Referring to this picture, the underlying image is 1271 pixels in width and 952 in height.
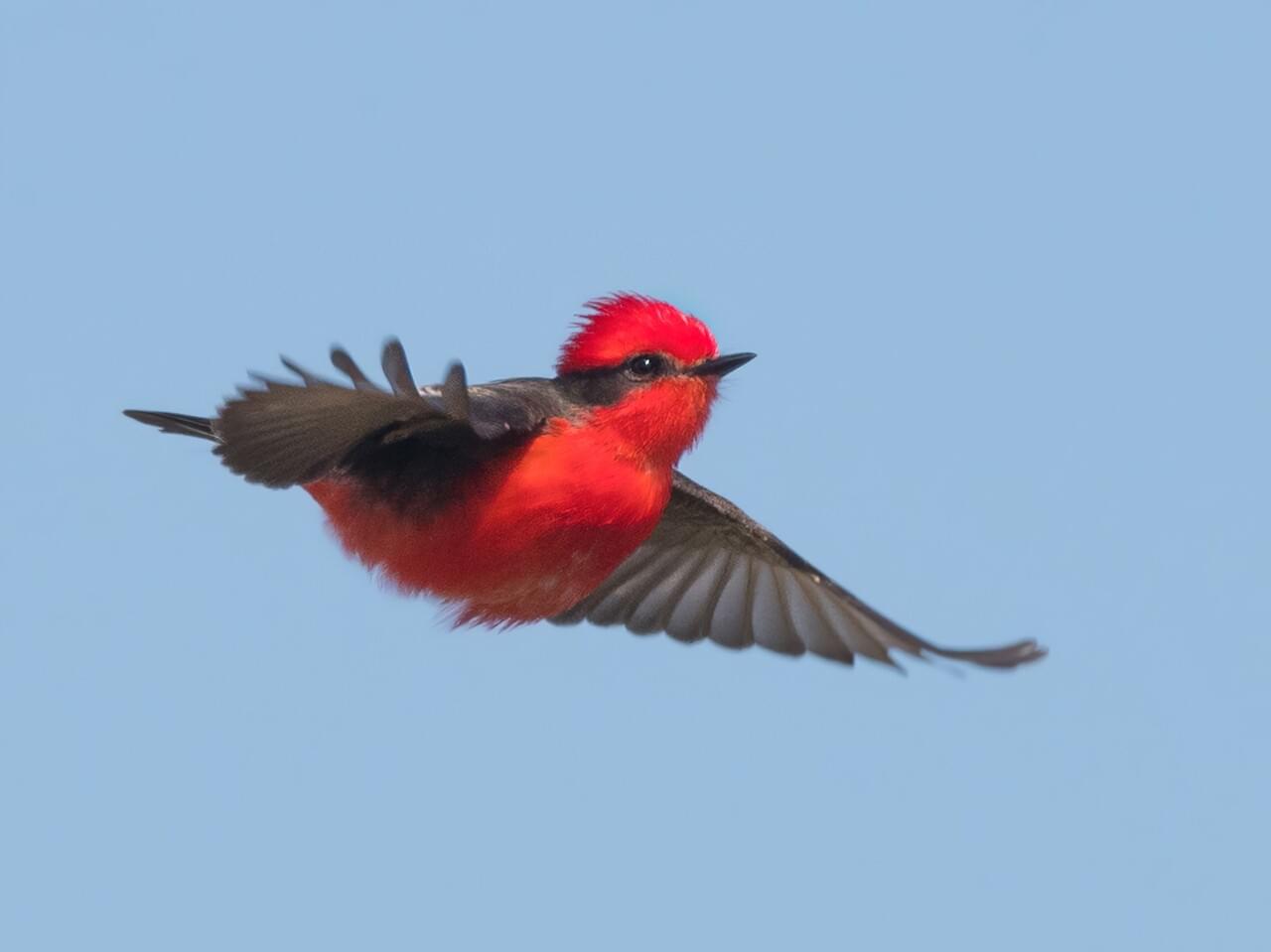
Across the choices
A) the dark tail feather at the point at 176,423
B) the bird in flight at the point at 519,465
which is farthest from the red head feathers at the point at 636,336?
the dark tail feather at the point at 176,423

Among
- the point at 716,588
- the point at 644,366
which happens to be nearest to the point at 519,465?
the point at 644,366

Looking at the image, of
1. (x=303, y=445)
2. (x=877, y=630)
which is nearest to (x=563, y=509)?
(x=303, y=445)

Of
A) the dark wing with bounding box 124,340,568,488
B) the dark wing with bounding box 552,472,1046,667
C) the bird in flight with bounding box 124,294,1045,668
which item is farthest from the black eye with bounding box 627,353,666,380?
the dark wing with bounding box 552,472,1046,667

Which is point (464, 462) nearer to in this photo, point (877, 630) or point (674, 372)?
point (674, 372)

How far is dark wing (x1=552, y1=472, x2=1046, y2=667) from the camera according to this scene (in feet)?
28.3

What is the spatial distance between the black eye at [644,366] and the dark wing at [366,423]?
0.28m

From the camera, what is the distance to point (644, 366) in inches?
281

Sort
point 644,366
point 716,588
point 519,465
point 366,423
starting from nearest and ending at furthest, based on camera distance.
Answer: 1. point 366,423
2. point 519,465
3. point 644,366
4. point 716,588

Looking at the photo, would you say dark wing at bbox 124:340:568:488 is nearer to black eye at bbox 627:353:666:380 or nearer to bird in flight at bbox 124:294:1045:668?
bird in flight at bbox 124:294:1045:668

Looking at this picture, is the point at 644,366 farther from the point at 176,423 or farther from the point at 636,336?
the point at 176,423

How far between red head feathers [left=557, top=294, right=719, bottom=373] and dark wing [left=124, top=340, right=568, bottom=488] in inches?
7.9

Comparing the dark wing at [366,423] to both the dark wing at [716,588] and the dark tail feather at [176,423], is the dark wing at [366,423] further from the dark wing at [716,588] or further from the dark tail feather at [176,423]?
the dark wing at [716,588]

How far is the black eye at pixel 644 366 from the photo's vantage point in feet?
23.4

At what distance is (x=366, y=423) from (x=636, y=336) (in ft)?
3.70
